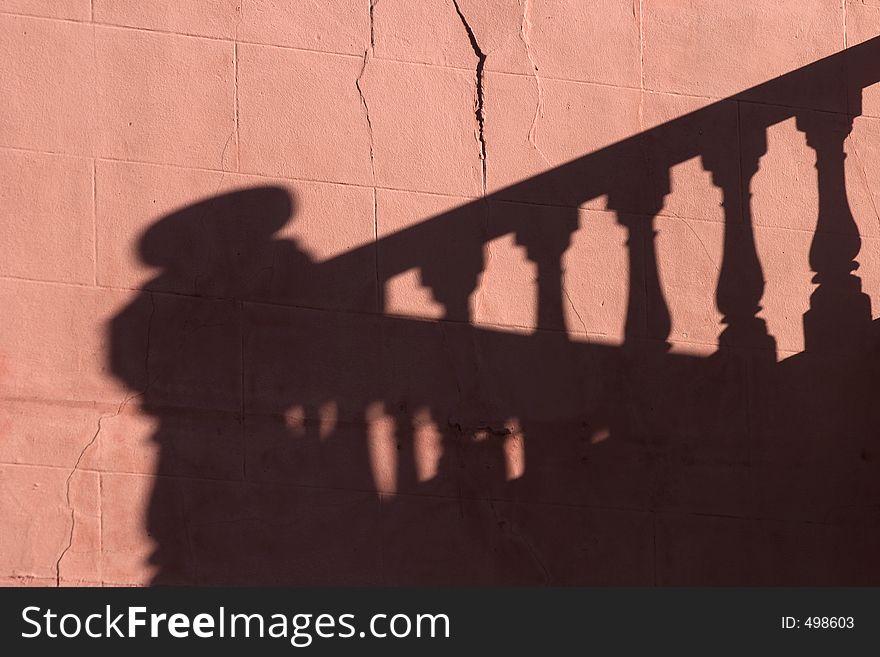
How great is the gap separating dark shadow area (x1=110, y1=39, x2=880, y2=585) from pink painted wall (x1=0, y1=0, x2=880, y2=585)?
0.02m

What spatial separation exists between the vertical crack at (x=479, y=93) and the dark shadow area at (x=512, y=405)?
243 millimetres

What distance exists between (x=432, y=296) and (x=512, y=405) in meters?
0.71

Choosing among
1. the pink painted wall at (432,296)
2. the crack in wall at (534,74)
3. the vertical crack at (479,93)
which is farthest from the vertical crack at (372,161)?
the crack in wall at (534,74)

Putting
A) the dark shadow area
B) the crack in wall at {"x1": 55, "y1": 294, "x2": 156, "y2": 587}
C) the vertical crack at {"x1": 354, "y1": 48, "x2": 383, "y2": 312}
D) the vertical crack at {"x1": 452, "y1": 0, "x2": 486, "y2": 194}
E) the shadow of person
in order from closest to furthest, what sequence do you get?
the crack in wall at {"x1": 55, "y1": 294, "x2": 156, "y2": 587}, the shadow of person, the dark shadow area, the vertical crack at {"x1": 354, "y1": 48, "x2": 383, "y2": 312}, the vertical crack at {"x1": 452, "y1": 0, "x2": 486, "y2": 194}

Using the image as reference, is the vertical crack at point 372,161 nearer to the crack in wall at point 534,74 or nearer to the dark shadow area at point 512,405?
the dark shadow area at point 512,405

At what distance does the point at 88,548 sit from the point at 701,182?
3919mm

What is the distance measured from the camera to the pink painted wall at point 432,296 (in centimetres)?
766

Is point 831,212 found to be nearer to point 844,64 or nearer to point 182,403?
point 844,64

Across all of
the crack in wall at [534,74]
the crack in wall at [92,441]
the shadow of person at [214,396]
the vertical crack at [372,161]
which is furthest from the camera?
the crack in wall at [534,74]

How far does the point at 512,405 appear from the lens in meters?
8.26

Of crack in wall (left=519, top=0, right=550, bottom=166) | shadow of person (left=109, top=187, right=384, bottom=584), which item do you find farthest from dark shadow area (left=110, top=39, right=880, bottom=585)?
crack in wall (left=519, top=0, right=550, bottom=166)

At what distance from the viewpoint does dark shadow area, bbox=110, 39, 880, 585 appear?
775 cm

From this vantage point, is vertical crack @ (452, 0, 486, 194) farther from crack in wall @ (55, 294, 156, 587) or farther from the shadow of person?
crack in wall @ (55, 294, 156, 587)

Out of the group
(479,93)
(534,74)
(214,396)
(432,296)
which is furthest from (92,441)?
(534,74)
